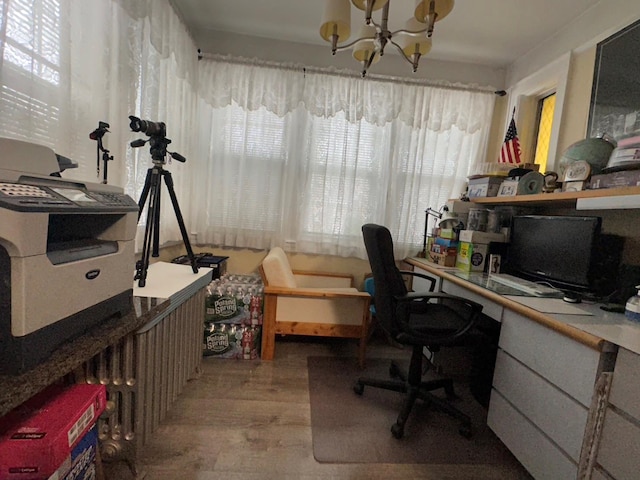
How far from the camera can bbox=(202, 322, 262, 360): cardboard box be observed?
211 centimetres

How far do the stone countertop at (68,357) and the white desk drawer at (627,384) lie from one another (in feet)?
5.17

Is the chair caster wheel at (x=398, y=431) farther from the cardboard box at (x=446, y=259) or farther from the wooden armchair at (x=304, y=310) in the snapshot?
the cardboard box at (x=446, y=259)

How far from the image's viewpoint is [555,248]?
1.75 m

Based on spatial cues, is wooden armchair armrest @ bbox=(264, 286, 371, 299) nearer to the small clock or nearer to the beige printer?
the beige printer

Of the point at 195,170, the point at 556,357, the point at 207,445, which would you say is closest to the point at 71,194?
the point at 207,445

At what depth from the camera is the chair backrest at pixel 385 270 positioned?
148cm

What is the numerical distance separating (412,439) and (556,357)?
0.81 metres

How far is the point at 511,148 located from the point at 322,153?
157 centimetres

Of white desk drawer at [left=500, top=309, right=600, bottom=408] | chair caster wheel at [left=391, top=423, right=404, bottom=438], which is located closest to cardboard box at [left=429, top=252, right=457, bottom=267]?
white desk drawer at [left=500, top=309, right=600, bottom=408]

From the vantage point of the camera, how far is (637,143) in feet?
4.48

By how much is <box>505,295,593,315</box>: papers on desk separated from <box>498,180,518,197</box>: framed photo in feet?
3.00

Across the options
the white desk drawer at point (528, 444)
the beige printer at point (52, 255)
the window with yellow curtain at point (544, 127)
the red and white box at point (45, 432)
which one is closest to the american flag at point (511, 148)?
the window with yellow curtain at point (544, 127)

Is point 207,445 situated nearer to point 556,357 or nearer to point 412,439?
point 412,439

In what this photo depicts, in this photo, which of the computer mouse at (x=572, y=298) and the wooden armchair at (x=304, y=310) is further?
the wooden armchair at (x=304, y=310)
